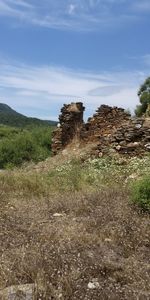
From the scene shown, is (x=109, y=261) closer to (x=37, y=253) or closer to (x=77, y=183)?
(x=37, y=253)

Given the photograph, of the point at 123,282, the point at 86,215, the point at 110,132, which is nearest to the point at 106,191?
the point at 86,215

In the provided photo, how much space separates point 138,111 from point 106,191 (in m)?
20.1

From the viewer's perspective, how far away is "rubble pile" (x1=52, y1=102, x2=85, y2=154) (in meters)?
16.6

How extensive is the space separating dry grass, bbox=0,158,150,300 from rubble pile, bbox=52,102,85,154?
713 cm

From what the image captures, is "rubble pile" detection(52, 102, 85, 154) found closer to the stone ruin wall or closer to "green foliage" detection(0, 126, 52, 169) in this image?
the stone ruin wall

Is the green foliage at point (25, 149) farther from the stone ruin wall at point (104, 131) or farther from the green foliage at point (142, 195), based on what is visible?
the green foliage at point (142, 195)

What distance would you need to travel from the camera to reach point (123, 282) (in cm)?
485

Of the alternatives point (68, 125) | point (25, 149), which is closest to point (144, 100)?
point (25, 149)

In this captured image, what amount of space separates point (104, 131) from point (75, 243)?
932 centimetres

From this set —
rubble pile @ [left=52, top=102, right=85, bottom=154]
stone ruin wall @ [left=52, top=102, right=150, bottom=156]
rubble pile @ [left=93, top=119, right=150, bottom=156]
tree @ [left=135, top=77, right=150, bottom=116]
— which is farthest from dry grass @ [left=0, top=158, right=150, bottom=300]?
tree @ [left=135, top=77, right=150, bottom=116]

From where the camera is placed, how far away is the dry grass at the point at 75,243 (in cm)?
463

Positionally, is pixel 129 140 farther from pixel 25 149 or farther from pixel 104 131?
pixel 25 149

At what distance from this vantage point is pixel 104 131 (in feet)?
49.6

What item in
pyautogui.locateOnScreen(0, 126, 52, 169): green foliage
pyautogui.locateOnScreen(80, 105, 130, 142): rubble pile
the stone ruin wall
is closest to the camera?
the stone ruin wall
